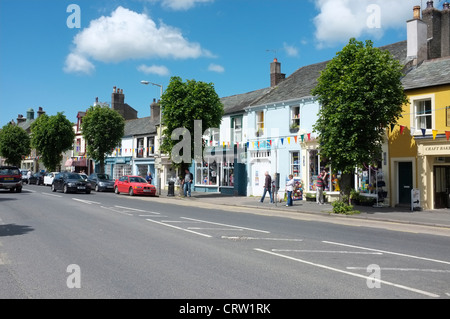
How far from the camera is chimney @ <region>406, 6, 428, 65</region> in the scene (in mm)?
21547

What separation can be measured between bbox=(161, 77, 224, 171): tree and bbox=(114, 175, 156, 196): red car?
3.52 metres

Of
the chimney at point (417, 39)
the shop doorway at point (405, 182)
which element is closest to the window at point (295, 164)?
the shop doorway at point (405, 182)

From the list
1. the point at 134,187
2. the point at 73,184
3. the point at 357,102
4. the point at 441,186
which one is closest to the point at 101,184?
the point at 73,184

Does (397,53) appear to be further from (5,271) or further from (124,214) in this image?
(5,271)

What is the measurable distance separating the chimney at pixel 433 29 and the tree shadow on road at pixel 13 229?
21785 millimetres

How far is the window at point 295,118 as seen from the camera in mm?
25344

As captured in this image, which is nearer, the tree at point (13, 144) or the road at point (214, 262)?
the road at point (214, 262)

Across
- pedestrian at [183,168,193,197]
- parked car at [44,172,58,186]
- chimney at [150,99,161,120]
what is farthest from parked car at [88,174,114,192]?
chimney at [150,99,161,120]

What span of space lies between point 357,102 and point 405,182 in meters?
6.16

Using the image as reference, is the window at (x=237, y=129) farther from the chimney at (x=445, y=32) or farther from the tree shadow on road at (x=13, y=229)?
the tree shadow on road at (x=13, y=229)

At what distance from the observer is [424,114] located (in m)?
19.3

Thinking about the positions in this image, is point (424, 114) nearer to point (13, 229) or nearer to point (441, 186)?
point (441, 186)
